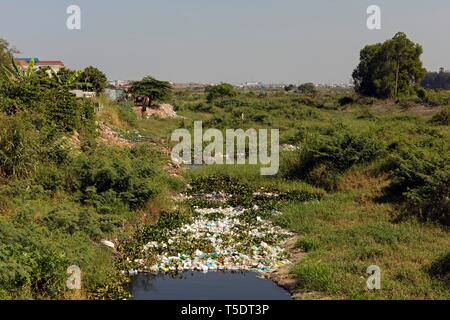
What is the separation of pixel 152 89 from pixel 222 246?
27708mm

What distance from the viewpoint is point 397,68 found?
154 feet

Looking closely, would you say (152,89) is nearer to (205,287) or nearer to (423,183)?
(423,183)

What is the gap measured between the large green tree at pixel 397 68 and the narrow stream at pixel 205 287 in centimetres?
4264

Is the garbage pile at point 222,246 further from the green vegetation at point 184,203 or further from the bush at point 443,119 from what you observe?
the bush at point 443,119

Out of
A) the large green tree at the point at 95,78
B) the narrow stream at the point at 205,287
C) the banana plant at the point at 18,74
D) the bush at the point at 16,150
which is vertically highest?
the large green tree at the point at 95,78

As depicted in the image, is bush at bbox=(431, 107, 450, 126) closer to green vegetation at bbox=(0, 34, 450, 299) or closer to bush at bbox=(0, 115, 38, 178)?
green vegetation at bbox=(0, 34, 450, 299)

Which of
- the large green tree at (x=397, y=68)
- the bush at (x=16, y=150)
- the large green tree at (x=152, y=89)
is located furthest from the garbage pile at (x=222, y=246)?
the large green tree at (x=397, y=68)

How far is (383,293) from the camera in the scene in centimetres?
671

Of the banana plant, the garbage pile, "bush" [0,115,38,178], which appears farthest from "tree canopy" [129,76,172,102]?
the garbage pile

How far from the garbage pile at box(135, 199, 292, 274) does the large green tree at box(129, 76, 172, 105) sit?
2530 centimetres

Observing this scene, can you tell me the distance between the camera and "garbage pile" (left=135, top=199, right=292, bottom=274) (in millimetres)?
8578

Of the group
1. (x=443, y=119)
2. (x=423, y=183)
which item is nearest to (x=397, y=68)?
(x=443, y=119)

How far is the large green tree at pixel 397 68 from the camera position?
46.9 metres
